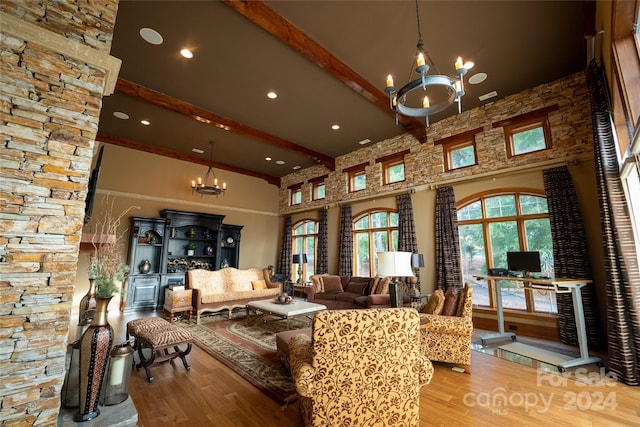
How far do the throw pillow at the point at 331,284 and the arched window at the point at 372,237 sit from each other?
1.11 meters

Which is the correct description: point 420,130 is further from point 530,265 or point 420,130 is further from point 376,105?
point 530,265

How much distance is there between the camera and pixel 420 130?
20.7 ft

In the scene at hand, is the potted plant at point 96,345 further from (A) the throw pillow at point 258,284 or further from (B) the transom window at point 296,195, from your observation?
(B) the transom window at point 296,195

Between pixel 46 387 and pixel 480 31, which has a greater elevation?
pixel 480 31

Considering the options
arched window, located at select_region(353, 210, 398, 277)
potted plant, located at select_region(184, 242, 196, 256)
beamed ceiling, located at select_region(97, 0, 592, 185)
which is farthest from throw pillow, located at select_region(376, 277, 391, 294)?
potted plant, located at select_region(184, 242, 196, 256)

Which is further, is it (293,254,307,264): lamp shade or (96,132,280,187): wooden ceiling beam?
(293,254,307,264): lamp shade

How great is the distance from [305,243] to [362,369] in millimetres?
7696

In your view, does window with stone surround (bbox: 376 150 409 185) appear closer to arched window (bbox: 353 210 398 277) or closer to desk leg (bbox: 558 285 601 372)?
arched window (bbox: 353 210 398 277)

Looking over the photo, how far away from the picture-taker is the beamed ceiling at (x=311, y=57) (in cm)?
341

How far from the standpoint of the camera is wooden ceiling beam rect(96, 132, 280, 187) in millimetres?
7160

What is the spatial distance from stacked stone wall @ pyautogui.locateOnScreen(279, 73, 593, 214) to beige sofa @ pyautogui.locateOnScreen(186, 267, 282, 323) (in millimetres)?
3289

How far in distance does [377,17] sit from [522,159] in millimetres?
3694

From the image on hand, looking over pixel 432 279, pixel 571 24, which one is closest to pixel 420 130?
pixel 571 24

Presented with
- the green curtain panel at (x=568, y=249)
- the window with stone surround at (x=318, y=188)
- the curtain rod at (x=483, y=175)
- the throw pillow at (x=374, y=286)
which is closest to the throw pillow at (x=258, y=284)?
the throw pillow at (x=374, y=286)
